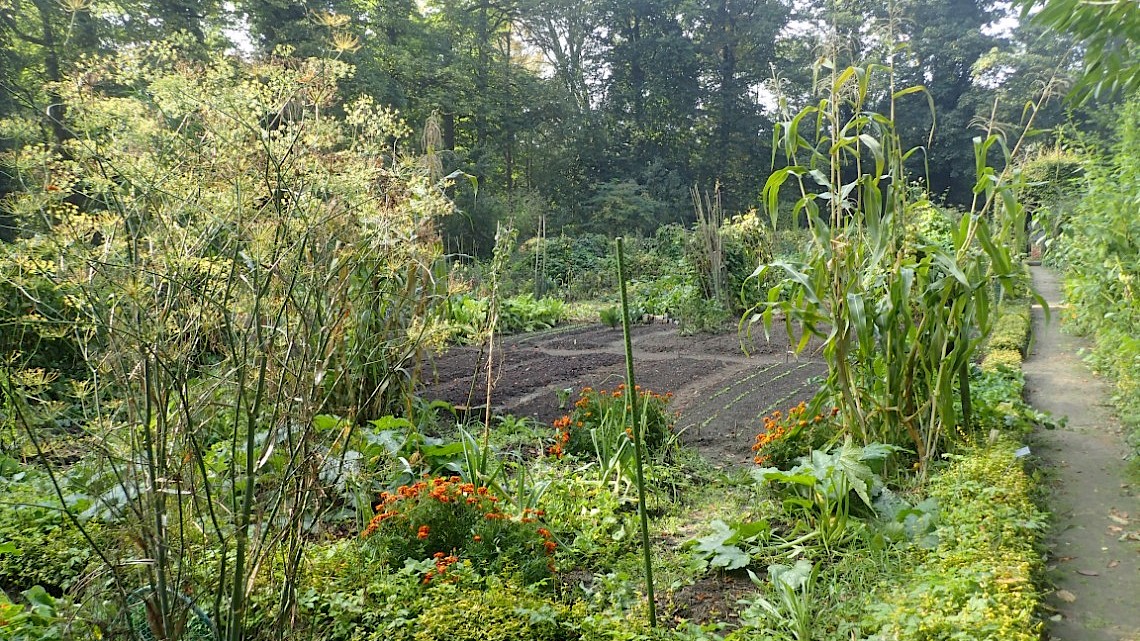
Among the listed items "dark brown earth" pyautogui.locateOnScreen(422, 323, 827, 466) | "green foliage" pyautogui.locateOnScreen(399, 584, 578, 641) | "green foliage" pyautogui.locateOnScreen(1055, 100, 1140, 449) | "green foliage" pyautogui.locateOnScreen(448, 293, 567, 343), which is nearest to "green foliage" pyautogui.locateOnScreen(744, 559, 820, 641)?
"green foliage" pyautogui.locateOnScreen(399, 584, 578, 641)

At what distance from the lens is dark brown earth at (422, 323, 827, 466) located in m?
4.31

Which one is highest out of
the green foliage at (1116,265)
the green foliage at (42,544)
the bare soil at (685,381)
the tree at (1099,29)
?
the tree at (1099,29)

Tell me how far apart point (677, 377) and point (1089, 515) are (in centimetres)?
317

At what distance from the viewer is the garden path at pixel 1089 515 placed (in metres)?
2.11

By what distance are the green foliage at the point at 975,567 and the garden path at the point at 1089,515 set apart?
12 centimetres

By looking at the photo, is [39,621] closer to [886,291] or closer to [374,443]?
[374,443]

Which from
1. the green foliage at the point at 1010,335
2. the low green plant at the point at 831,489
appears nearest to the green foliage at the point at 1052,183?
the green foliage at the point at 1010,335

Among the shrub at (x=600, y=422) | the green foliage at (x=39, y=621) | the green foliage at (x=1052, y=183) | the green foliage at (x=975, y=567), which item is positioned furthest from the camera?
the green foliage at (x=1052, y=183)

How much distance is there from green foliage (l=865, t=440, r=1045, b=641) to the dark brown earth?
111 centimetres

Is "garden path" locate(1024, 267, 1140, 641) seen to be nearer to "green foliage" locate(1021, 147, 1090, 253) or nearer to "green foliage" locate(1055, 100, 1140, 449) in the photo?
"green foliage" locate(1055, 100, 1140, 449)

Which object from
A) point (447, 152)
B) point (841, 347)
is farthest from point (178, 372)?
point (447, 152)

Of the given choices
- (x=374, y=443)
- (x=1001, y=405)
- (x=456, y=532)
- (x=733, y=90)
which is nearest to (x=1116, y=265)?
(x=1001, y=405)

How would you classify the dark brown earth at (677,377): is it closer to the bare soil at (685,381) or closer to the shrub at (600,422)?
the bare soil at (685,381)

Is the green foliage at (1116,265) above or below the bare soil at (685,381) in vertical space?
above
